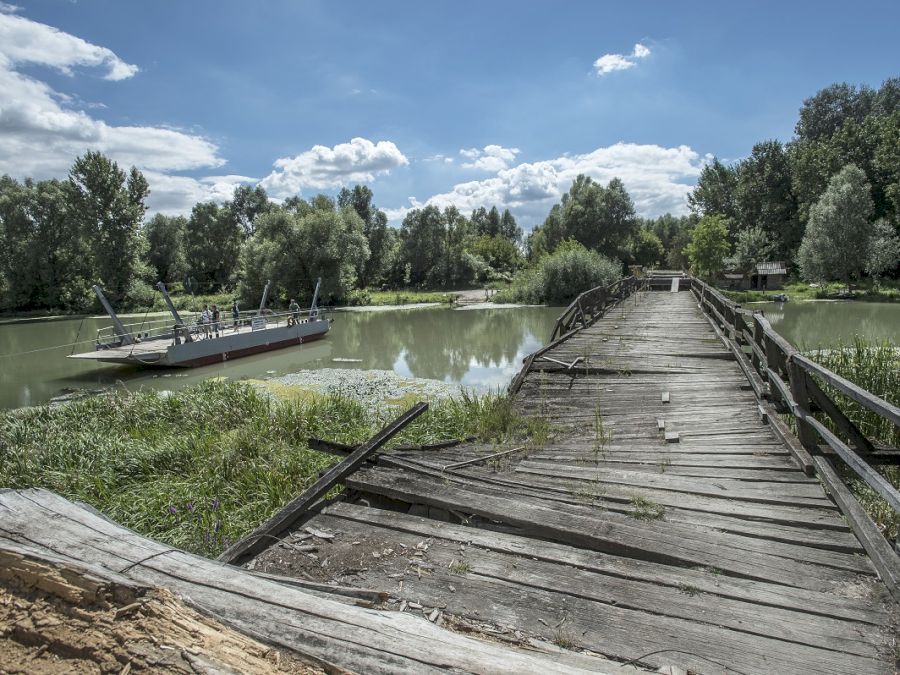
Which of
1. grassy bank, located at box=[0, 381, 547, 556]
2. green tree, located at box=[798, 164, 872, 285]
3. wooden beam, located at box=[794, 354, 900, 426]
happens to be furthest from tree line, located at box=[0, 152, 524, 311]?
wooden beam, located at box=[794, 354, 900, 426]

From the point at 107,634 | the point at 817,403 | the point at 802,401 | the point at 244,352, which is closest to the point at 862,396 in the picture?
the point at 802,401

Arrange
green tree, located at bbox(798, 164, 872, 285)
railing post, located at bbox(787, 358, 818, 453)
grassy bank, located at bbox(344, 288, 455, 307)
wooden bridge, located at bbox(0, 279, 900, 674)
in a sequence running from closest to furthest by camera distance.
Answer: wooden bridge, located at bbox(0, 279, 900, 674) → railing post, located at bbox(787, 358, 818, 453) → green tree, located at bbox(798, 164, 872, 285) → grassy bank, located at bbox(344, 288, 455, 307)

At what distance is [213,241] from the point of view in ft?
219

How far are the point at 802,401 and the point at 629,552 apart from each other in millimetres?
2464

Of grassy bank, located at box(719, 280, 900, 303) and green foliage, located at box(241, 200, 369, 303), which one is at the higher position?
green foliage, located at box(241, 200, 369, 303)

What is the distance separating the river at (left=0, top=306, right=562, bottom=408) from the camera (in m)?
17.8

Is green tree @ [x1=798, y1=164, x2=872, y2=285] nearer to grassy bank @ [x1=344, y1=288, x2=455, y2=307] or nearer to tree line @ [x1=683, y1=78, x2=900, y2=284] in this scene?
tree line @ [x1=683, y1=78, x2=900, y2=284]

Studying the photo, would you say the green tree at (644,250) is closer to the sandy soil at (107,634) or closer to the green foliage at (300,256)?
the green foliage at (300,256)

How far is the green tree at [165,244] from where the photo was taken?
218ft

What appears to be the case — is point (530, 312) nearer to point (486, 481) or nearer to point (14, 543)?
point (486, 481)

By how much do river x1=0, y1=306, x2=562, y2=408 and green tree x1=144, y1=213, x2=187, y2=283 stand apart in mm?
31006

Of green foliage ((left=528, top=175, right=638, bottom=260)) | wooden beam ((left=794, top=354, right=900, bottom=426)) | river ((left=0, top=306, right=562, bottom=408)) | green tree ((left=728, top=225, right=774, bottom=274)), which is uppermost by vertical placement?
green foliage ((left=528, top=175, right=638, bottom=260))

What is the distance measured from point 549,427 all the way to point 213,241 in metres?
69.8

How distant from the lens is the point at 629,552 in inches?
117
